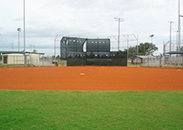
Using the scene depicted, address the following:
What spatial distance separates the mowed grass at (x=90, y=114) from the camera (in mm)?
3900

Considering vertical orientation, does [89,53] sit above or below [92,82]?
above

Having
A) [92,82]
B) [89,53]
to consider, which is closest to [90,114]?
[92,82]

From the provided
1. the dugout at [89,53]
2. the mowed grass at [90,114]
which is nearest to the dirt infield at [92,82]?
the mowed grass at [90,114]

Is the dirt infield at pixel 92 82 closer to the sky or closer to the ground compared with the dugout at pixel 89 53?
closer to the ground

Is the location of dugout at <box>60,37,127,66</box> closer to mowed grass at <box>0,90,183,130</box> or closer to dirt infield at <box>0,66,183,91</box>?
dirt infield at <box>0,66,183,91</box>

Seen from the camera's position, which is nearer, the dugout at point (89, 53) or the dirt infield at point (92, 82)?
the dirt infield at point (92, 82)

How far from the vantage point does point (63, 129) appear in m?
3.71

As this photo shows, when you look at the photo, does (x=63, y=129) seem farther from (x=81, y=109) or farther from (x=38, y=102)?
(x=38, y=102)

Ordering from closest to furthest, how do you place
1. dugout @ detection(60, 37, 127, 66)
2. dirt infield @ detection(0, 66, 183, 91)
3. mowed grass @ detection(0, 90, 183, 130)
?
mowed grass @ detection(0, 90, 183, 130)
dirt infield @ detection(0, 66, 183, 91)
dugout @ detection(60, 37, 127, 66)

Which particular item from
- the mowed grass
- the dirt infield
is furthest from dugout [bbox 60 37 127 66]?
the mowed grass

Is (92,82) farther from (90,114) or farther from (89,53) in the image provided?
(89,53)

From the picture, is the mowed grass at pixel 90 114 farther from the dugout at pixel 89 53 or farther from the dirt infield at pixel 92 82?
the dugout at pixel 89 53

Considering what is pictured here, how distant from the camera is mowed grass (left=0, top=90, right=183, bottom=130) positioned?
12.8 ft

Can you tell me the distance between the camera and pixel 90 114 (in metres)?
4.55
